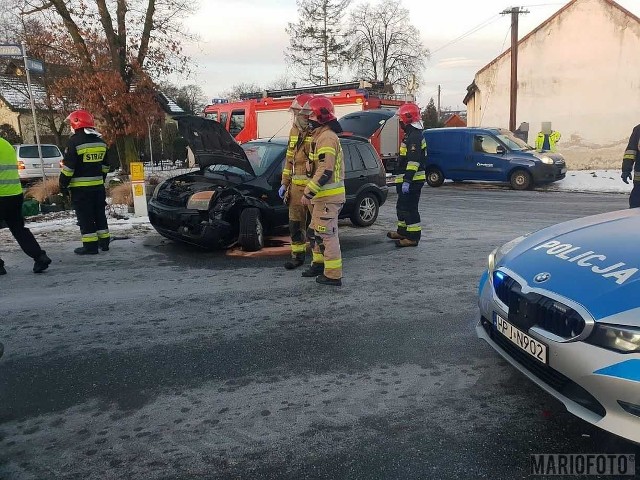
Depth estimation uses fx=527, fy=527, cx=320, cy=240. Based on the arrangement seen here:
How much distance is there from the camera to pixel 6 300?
5.32 metres

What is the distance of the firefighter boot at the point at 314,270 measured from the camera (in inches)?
237

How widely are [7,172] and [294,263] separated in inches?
139

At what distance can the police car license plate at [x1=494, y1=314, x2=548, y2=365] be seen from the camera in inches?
103

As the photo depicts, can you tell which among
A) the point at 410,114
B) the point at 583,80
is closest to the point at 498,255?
the point at 410,114

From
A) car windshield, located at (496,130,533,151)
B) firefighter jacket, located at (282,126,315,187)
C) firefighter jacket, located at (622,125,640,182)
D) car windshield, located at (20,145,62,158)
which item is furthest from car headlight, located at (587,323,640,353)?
car windshield, located at (20,145,62,158)

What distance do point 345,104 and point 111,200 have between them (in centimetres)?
761

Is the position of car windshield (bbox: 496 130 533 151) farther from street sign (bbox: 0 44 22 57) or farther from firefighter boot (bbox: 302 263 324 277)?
street sign (bbox: 0 44 22 57)

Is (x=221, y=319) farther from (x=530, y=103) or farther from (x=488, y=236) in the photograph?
(x=530, y=103)

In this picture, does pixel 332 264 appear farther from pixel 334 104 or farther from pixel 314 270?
pixel 334 104

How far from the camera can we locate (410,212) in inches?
295

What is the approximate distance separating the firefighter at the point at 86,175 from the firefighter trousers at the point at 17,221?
694 mm

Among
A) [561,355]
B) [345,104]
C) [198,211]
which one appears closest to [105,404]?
[561,355]

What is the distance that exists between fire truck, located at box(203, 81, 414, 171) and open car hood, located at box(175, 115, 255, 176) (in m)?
8.22

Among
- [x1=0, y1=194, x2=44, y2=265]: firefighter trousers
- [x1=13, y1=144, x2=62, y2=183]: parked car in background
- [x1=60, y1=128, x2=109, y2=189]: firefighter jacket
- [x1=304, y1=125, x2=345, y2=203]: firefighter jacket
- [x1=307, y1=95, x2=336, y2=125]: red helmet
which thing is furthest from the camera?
[x1=13, y1=144, x2=62, y2=183]: parked car in background
